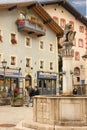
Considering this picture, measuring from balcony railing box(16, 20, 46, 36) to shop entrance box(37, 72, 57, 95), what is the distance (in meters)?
4.91

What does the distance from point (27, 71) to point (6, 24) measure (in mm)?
6003

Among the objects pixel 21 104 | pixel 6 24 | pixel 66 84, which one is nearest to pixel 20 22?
pixel 6 24

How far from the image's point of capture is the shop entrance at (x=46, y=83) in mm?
43006

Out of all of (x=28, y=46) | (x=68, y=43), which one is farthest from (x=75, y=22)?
(x=68, y=43)

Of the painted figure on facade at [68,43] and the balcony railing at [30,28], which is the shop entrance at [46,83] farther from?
the painted figure on facade at [68,43]

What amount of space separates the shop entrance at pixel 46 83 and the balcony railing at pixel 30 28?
16.1 ft

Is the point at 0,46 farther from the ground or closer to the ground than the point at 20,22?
closer to the ground

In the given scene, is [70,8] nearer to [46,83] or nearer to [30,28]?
[46,83]

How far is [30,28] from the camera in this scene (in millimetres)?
40031

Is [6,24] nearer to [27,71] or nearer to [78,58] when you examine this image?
[27,71]

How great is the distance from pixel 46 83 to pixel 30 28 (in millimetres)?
7813

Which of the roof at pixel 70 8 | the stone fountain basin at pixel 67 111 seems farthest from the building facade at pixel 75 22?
the stone fountain basin at pixel 67 111

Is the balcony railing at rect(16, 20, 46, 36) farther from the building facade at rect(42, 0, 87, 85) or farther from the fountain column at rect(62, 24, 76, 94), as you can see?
the fountain column at rect(62, 24, 76, 94)

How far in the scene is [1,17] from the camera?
124 ft
